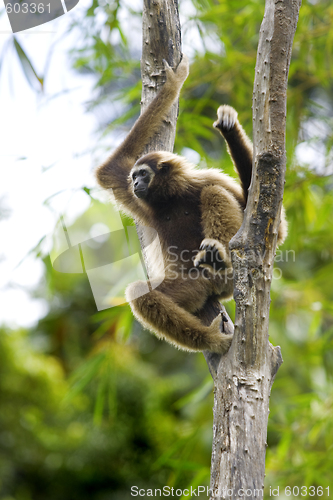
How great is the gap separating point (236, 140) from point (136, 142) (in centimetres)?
90

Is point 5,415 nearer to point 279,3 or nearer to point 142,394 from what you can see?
point 142,394

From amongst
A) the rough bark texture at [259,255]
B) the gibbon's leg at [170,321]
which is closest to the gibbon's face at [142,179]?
the gibbon's leg at [170,321]

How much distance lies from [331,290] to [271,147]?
6198 millimetres

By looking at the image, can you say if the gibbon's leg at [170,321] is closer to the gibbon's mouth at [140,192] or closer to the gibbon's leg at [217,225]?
the gibbon's leg at [217,225]

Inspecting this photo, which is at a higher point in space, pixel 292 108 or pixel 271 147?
pixel 292 108

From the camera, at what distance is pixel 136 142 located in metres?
3.15

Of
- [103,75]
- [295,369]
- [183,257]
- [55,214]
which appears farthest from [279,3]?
[295,369]

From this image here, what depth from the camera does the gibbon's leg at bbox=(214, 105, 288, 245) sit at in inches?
95.9

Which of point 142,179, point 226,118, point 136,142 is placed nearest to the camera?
point 226,118

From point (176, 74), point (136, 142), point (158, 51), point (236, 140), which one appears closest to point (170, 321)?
point (236, 140)

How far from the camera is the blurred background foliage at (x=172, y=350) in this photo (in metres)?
4.68

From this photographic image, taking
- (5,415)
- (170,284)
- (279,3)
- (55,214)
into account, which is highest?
(279,3)

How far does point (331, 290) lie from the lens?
7480 mm

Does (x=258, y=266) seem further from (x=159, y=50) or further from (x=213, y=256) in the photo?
(x=159, y=50)
